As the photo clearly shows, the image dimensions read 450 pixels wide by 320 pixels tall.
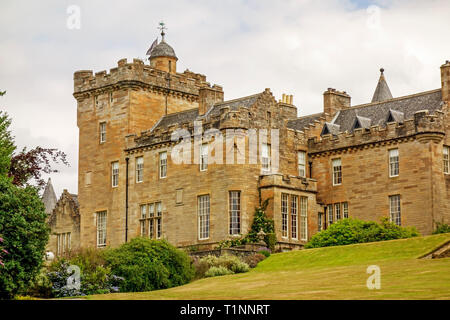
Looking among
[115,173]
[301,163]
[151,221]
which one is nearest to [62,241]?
[115,173]

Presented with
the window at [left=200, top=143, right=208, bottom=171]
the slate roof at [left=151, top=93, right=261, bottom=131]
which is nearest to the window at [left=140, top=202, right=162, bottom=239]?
the window at [left=200, top=143, right=208, bottom=171]

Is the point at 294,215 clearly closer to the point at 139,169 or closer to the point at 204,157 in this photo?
the point at 204,157

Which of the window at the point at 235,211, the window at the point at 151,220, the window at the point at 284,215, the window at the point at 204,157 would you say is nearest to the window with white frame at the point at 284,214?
the window at the point at 284,215

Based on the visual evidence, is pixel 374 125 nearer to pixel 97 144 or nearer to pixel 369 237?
pixel 369 237

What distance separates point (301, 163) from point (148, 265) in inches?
720

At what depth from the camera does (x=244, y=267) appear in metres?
51.3

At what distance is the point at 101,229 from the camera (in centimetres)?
6712

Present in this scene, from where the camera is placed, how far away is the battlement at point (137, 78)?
67.2 m

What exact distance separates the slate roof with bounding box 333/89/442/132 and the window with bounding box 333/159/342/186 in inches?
91.1

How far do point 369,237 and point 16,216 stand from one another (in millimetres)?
20171

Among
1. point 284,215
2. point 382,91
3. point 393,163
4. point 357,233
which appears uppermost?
point 382,91
